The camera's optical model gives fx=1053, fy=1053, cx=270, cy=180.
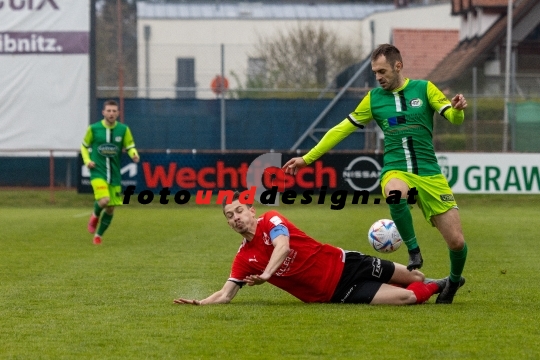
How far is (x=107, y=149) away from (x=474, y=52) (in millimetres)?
20223

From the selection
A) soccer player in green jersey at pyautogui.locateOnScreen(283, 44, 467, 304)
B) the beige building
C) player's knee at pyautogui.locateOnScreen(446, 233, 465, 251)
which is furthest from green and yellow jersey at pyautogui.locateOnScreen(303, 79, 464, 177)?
the beige building

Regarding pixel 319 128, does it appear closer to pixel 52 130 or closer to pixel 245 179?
pixel 245 179

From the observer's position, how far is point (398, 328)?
7109 mm

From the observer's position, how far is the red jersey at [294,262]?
320 inches

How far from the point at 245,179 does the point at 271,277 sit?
1526 centimetres

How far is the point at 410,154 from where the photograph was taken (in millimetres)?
8477

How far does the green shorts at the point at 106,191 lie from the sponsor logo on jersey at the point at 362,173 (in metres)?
8.53

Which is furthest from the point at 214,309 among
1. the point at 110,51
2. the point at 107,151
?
the point at 110,51

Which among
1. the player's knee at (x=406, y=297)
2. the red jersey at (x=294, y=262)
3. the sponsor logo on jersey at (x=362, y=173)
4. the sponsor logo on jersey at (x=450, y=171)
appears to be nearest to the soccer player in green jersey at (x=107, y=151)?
the red jersey at (x=294, y=262)

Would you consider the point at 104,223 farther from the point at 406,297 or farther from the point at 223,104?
the point at 223,104

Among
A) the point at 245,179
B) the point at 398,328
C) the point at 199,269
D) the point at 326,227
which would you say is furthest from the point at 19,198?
the point at 398,328

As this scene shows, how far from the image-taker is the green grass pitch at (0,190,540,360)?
643 cm

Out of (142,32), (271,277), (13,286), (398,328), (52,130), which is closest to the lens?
(398,328)

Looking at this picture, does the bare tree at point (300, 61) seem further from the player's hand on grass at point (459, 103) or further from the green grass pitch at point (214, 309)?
the player's hand on grass at point (459, 103)
